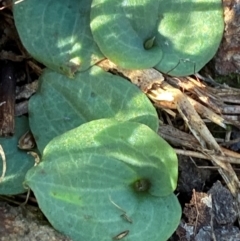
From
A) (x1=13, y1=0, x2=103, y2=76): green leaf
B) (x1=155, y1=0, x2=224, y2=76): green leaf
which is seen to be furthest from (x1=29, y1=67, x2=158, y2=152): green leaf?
(x1=155, y1=0, x2=224, y2=76): green leaf

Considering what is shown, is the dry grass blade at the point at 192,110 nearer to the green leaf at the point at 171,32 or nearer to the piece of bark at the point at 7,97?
the green leaf at the point at 171,32

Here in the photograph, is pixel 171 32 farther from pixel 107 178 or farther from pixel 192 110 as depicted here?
pixel 107 178

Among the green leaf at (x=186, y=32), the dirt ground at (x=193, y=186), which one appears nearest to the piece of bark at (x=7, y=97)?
the dirt ground at (x=193, y=186)

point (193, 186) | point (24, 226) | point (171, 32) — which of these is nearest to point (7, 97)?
point (24, 226)

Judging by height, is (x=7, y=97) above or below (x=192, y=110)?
above

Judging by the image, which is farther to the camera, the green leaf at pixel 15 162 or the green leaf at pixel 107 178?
the green leaf at pixel 15 162

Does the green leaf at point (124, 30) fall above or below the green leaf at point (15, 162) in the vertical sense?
above
